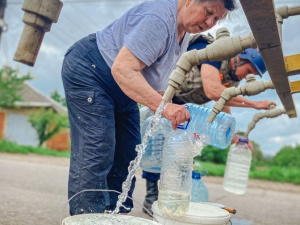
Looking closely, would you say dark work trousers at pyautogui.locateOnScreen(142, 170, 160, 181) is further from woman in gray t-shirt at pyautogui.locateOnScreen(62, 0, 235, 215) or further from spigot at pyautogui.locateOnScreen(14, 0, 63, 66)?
spigot at pyautogui.locateOnScreen(14, 0, 63, 66)

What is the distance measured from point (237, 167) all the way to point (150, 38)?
3355 millimetres

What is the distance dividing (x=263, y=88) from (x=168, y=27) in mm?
747

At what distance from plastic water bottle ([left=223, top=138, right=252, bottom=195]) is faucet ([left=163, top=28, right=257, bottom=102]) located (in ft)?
9.23

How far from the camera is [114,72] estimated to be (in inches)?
85.9

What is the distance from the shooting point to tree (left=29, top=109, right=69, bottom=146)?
78.6 feet

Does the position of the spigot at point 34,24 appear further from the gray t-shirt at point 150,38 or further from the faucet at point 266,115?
the faucet at point 266,115

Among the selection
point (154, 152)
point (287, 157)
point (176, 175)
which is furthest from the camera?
point (287, 157)

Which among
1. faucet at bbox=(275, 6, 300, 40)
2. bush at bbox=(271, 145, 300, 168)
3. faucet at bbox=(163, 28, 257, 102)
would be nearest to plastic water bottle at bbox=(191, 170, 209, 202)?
faucet at bbox=(163, 28, 257, 102)

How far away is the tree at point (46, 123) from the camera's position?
2395 cm

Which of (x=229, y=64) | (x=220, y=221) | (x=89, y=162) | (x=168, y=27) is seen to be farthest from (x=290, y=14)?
(x=229, y=64)

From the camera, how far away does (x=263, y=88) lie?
8.37ft

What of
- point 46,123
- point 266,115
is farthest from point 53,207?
point 46,123

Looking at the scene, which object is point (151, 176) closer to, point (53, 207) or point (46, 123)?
point (53, 207)

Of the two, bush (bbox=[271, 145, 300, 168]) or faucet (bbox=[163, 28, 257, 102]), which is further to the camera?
bush (bbox=[271, 145, 300, 168])
